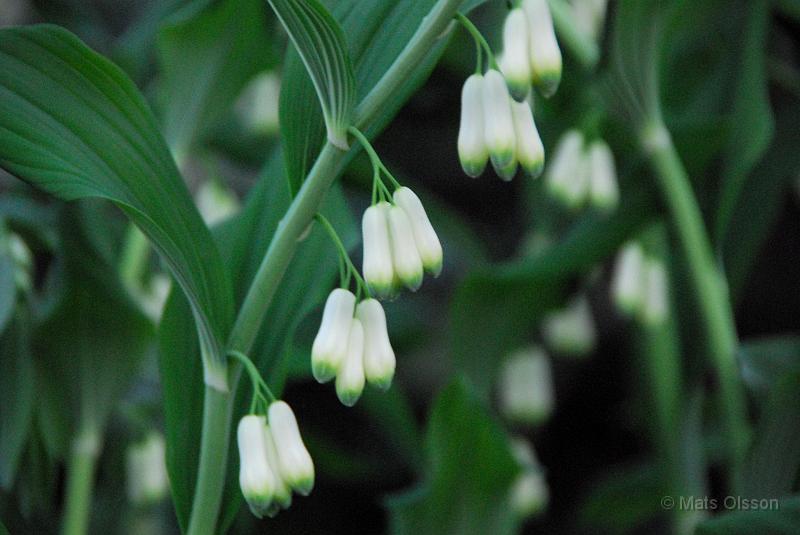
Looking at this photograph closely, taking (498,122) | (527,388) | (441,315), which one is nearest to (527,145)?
(498,122)

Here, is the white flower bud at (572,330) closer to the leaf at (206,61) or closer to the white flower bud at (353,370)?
the leaf at (206,61)

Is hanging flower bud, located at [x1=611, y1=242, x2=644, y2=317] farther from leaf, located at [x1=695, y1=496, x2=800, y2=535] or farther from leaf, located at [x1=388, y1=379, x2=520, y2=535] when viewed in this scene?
leaf, located at [x1=695, y1=496, x2=800, y2=535]

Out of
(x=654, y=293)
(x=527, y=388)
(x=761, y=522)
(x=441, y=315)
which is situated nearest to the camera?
(x=761, y=522)

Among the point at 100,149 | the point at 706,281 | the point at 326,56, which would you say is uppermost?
the point at 326,56

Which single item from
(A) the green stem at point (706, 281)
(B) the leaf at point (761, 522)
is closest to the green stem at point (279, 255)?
(B) the leaf at point (761, 522)

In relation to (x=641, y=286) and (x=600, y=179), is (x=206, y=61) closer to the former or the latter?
(x=600, y=179)

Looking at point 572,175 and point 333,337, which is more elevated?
point 333,337

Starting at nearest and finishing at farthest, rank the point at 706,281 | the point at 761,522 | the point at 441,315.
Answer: the point at 761,522 < the point at 706,281 < the point at 441,315

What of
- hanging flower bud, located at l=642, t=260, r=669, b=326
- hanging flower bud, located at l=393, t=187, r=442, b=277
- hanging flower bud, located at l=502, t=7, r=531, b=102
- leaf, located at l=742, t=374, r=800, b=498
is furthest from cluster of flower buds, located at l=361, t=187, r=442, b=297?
hanging flower bud, located at l=642, t=260, r=669, b=326
